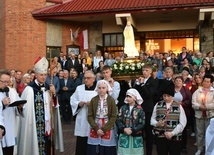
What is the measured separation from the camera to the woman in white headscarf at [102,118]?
6.67m

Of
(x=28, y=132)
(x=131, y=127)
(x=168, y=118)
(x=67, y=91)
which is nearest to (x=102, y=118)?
(x=131, y=127)

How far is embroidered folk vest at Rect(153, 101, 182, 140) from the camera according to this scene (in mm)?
6645

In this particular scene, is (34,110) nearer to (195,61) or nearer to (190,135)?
(190,135)

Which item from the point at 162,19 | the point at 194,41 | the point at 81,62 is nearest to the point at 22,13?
the point at 81,62

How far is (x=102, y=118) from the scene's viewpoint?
670 centimetres

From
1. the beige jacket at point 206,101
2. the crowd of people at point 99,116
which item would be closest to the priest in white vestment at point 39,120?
the crowd of people at point 99,116

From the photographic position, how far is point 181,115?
668 centimetres

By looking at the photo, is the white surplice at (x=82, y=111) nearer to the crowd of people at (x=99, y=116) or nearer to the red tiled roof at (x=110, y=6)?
the crowd of people at (x=99, y=116)

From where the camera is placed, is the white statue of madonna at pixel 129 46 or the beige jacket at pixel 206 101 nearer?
the beige jacket at pixel 206 101

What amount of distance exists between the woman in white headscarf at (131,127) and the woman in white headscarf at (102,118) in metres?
0.19

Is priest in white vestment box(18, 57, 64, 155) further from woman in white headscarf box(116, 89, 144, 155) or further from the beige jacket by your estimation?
the beige jacket

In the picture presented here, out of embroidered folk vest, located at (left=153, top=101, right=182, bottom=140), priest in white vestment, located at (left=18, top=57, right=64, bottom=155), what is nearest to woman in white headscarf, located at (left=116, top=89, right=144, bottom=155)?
embroidered folk vest, located at (left=153, top=101, right=182, bottom=140)

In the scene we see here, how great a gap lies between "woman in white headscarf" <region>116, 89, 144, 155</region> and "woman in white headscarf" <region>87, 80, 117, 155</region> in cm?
19

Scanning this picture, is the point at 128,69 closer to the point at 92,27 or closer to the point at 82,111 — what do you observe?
the point at 82,111
